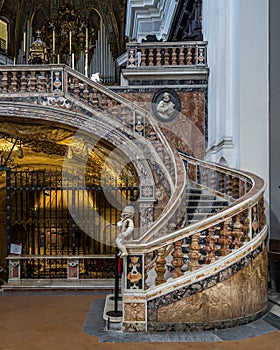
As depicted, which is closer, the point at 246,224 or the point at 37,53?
the point at 246,224

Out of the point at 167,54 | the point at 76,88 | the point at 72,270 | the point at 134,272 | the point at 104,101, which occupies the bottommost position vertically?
the point at 72,270

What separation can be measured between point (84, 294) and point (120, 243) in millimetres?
3718

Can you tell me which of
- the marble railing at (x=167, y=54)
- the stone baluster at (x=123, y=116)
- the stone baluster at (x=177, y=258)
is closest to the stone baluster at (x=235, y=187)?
the stone baluster at (x=123, y=116)

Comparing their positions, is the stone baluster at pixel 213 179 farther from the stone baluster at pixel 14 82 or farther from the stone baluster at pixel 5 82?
the stone baluster at pixel 5 82

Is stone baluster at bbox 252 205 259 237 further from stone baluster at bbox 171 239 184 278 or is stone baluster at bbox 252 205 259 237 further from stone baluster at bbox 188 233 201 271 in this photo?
stone baluster at bbox 171 239 184 278

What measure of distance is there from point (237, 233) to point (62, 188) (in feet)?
18.8

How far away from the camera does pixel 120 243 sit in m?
6.36

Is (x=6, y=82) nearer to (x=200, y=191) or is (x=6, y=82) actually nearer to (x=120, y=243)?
(x=200, y=191)

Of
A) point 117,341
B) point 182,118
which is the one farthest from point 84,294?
point 182,118

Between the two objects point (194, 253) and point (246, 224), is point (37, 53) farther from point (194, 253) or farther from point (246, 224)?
point (194, 253)

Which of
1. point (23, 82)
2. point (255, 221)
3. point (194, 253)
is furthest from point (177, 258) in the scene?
point (23, 82)

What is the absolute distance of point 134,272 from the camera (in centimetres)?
631

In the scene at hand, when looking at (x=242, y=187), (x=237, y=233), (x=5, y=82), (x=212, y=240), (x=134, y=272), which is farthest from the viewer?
(x=5, y=82)

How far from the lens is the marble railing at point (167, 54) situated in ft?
40.3
